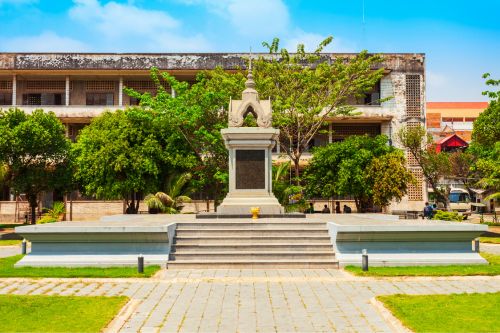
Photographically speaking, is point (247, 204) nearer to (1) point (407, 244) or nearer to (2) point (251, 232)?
(2) point (251, 232)

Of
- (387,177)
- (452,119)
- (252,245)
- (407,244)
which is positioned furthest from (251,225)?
(452,119)

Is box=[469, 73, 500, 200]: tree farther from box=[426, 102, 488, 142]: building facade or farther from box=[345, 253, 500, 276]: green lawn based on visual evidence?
box=[426, 102, 488, 142]: building facade

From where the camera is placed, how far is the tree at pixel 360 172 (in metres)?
32.9

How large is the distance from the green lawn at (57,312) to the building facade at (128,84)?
3265 cm

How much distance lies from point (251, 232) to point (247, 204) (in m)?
3.60

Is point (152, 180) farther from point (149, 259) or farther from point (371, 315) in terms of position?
point (371, 315)

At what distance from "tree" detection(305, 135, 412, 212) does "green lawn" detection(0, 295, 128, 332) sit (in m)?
25.7

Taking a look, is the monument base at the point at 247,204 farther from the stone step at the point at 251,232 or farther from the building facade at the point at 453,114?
the building facade at the point at 453,114

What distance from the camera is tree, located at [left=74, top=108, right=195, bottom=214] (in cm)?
3036

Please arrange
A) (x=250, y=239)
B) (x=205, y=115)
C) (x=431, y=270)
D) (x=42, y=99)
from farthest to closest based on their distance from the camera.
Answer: (x=42, y=99)
(x=205, y=115)
(x=250, y=239)
(x=431, y=270)

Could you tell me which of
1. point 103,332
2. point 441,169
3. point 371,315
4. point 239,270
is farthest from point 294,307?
point 441,169

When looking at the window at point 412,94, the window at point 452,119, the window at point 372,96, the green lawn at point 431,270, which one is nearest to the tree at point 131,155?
the green lawn at point 431,270

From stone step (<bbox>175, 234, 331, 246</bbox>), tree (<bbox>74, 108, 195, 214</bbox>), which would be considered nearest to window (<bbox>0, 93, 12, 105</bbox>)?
tree (<bbox>74, 108, 195, 214</bbox>)

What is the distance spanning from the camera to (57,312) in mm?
8305
